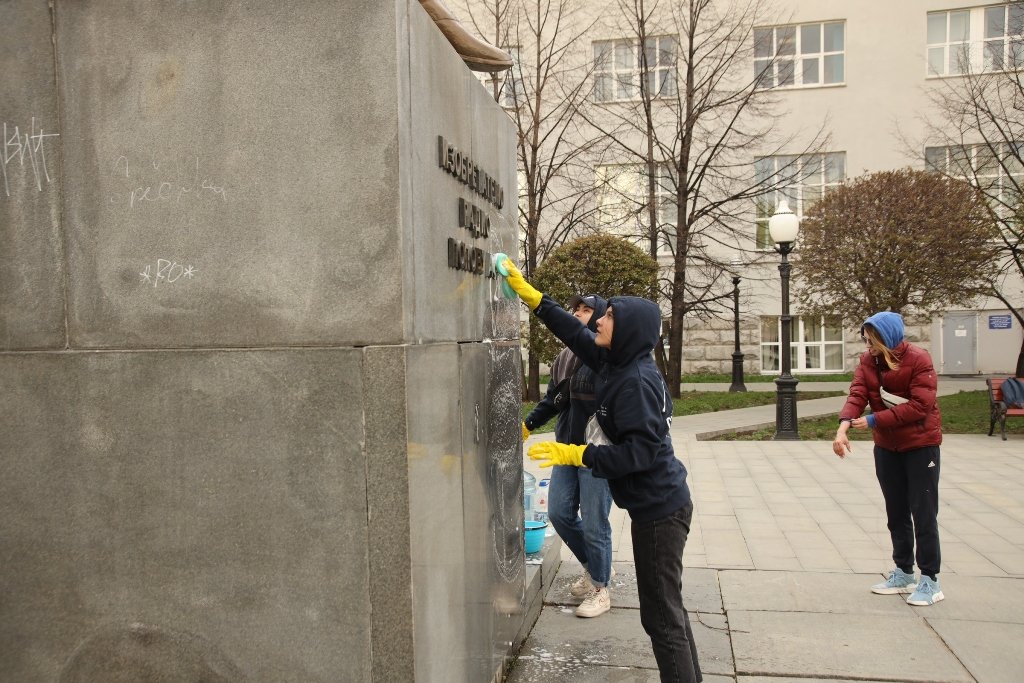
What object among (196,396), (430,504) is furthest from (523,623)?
(196,396)

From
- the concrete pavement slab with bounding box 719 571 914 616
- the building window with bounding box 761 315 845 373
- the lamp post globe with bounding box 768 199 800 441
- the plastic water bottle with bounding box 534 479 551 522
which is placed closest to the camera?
the concrete pavement slab with bounding box 719 571 914 616

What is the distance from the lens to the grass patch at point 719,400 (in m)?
18.4

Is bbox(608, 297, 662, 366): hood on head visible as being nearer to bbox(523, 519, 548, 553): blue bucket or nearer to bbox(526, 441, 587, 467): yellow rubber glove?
bbox(526, 441, 587, 467): yellow rubber glove

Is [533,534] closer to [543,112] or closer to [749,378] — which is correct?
[543,112]

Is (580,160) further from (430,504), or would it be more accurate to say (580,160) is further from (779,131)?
(430,504)

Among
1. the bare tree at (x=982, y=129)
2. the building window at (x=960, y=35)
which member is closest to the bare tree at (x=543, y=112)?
the bare tree at (x=982, y=129)

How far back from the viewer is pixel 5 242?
9.74 ft

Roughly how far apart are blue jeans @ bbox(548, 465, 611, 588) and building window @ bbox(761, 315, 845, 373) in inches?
952

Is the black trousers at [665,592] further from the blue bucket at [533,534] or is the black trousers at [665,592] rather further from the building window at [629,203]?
the building window at [629,203]

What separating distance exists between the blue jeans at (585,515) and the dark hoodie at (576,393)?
24cm

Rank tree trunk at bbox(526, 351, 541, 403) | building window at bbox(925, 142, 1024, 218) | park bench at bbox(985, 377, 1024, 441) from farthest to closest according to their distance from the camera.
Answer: building window at bbox(925, 142, 1024, 218), tree trunk at bbox(526, 351, 541, 403), park bench at bbox(985, 377, 1024, 441)

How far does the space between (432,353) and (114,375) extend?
1.09 meters

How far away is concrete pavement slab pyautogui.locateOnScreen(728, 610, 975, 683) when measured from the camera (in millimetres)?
4277

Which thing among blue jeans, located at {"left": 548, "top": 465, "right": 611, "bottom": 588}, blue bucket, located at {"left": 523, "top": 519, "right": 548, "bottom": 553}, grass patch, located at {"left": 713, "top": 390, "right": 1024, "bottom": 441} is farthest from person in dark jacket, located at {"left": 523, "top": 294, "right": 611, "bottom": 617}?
grass patch, located at {"left": 713, "top": 390, "right": 1024, "bottom": 441}
